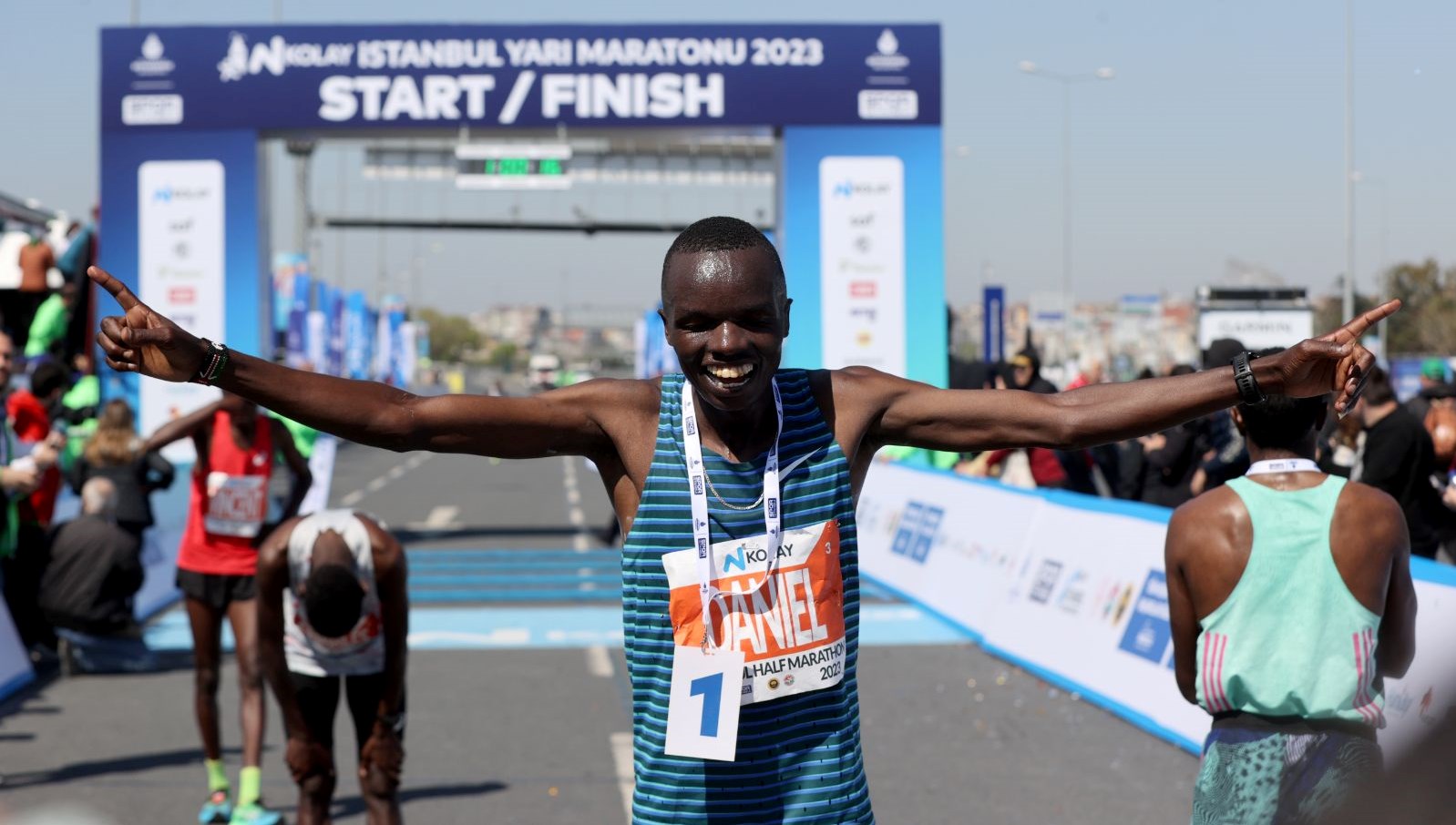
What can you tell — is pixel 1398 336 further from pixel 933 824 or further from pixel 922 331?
pixel 933 824

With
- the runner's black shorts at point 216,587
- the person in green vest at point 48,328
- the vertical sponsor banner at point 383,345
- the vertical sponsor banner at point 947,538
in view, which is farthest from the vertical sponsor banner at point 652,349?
the runner's black shorts at point 216,587

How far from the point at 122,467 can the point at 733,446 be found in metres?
9.85

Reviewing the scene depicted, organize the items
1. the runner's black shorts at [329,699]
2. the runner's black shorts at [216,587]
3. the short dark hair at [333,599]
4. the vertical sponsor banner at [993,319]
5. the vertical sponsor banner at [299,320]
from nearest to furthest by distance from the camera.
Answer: the short dark hair at [333,599] < the runner's black shorts at [329,699] < the runner's black shorts at [216,587] < the vertical sponsor banner at [993,319] < the vertical sponsor banner at [299,320]

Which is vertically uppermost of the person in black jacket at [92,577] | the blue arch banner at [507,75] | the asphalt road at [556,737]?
the blue arch banner at [507,75]

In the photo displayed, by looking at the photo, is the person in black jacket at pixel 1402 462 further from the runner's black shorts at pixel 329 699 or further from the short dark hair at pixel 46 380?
the short dark hair at pixel 46 380

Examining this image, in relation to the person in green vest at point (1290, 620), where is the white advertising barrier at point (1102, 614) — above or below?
below

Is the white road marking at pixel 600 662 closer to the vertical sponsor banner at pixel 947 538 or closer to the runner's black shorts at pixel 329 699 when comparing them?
the vertical sponsor banner at pixel 947 538

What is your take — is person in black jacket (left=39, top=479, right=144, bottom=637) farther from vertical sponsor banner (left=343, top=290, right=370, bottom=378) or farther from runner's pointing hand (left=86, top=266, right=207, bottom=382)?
vertical sponsor banner (left=343, top=290, right=370, bottom=378)

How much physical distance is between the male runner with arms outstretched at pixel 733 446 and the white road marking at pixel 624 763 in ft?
13.6

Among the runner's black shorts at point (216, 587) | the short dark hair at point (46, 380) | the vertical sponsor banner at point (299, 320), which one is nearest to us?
the runner's black shorts at point (216, 587)

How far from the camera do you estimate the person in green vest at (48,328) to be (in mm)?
18359

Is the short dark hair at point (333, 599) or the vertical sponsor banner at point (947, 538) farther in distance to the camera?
the vertical sponsor banner at point (947, 538)

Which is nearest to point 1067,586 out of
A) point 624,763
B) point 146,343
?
point 624,763

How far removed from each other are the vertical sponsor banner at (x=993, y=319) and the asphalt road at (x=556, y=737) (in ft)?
48.7
